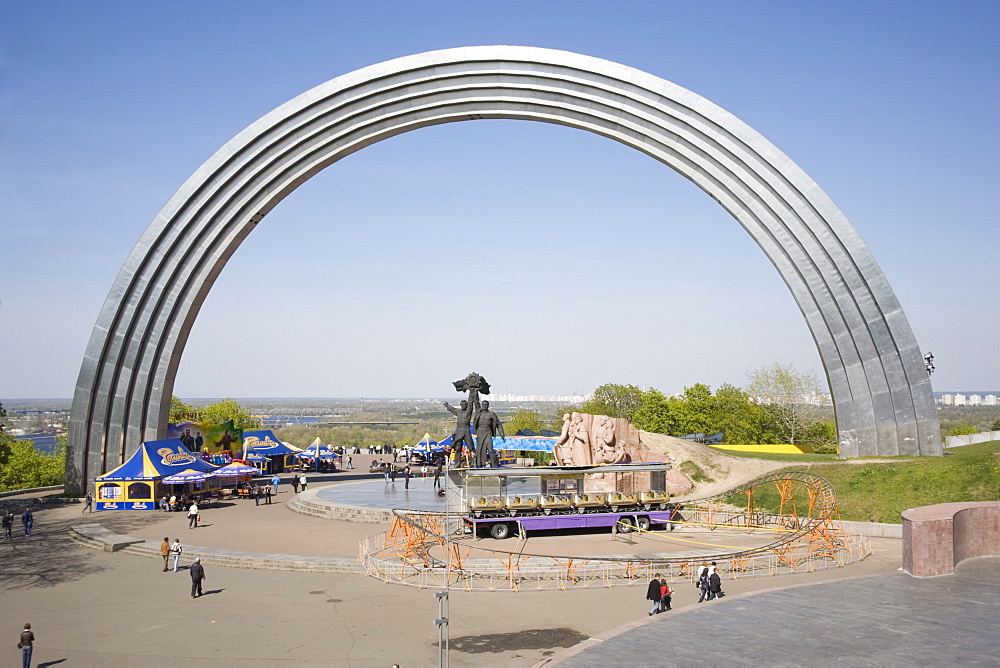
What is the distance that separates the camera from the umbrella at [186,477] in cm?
3594

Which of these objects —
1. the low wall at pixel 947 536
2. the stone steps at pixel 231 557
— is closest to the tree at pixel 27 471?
the stone steps at pixel 231 557

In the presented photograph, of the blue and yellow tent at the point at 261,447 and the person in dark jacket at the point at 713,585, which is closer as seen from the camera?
the person in dark jacket at the point at 713,585

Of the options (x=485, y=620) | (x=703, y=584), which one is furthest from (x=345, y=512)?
(x=703, y=584)

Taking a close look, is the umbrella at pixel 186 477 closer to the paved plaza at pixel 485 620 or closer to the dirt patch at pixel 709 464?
the paved plaza at pixel 485 620

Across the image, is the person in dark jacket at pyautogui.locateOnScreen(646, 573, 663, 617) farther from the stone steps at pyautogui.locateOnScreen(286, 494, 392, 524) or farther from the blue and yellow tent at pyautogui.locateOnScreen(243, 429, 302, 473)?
the blue and yellow tent at pyautogui.locateOnScreen(243, 429, 302, 473)

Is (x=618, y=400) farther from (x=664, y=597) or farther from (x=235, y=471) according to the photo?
(x=664, y=597)

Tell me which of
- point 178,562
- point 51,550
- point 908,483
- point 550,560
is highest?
point 908,483

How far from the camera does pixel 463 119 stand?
41.4 m

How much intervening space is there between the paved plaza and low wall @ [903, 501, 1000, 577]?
0.50m

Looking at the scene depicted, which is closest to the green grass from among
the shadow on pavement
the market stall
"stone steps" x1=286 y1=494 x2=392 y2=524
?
"stone steps" x1=286 y1=494 x2=392 y2=524

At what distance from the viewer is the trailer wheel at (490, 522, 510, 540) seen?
2639 centimetres

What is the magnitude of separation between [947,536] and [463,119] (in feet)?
97.7

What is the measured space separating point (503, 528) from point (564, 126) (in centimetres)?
2253

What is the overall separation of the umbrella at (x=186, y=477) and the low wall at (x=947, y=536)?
2900 centimetres
